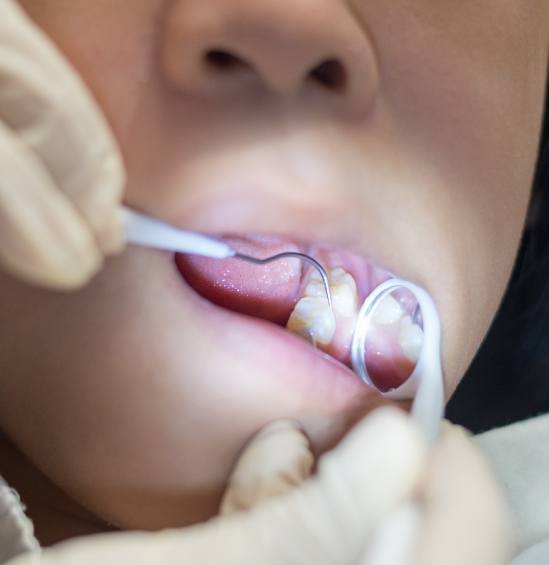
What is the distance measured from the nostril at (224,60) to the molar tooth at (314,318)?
244mm

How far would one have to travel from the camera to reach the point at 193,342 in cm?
56

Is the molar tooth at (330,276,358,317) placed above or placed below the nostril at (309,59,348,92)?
below

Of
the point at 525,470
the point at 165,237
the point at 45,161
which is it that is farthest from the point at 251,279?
the point at 525,470

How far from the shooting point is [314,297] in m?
0.67

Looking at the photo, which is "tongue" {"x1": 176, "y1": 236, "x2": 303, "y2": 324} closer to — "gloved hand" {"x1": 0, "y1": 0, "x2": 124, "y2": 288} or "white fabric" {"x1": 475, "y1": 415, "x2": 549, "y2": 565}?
"gloved hand" {"x1": 0, "y1": 0, "x2": 124, "y2": 288}

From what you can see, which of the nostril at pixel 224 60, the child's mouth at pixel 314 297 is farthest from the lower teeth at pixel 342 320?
the nostril at pixel 224 60

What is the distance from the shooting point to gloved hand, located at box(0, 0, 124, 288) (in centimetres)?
39

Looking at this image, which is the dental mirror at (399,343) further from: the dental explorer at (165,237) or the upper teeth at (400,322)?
the dental explorer at (165,237)

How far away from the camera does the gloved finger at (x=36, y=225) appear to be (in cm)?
39

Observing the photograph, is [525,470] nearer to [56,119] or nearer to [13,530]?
[13,530]

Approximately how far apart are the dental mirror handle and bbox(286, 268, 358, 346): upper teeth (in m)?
0.14

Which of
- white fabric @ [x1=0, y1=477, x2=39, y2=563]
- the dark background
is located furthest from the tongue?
the dark background

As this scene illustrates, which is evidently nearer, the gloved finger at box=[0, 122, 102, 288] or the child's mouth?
the gloved finger at box=[0, 122, 102, 288]

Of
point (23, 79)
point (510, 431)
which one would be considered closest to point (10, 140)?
point (23, 79)
